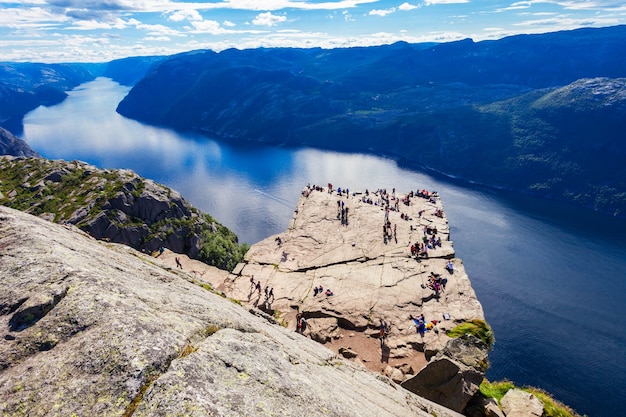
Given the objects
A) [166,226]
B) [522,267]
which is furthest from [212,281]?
[522,267]

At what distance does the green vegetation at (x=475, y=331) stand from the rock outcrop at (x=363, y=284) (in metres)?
0.98

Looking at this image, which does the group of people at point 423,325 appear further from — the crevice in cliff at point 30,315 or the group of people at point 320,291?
the crevice in cliff at point 30,315

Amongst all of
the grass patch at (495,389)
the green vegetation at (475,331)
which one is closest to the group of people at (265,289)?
the green vegetation at (475,331)

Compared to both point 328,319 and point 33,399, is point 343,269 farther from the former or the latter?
point 33,399

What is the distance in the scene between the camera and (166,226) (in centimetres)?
5944

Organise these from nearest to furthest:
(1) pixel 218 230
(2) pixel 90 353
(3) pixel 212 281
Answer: (2) pixel 90 353 < (3) pixel 212 281 < (1) pixel 218 230

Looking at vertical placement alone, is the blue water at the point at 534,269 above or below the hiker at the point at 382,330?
below

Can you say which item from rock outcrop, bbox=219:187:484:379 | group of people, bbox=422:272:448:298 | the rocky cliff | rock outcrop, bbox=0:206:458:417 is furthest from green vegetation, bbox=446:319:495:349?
rock outcrop, bbox=0:206:458:417

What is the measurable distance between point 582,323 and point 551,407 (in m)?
78.3

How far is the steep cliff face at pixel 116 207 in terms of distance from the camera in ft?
176

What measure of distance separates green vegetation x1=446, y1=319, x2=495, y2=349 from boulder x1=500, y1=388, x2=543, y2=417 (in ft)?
32.8

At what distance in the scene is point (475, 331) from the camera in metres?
36.1

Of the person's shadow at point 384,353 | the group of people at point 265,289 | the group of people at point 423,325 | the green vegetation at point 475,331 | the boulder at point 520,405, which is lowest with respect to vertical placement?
the group of people at point 265,289

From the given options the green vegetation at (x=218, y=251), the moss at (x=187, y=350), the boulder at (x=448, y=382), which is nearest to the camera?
the moss at (x=187, y=350)
